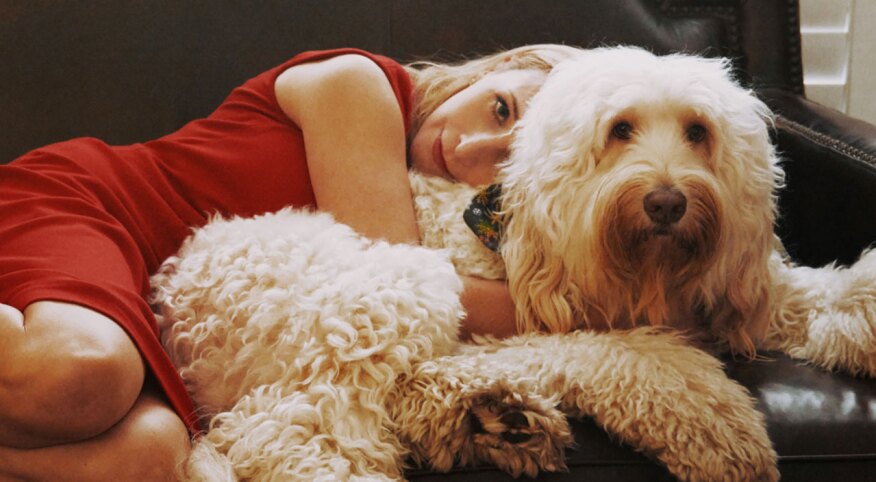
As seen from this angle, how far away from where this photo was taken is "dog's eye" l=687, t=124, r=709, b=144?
62.1 inches

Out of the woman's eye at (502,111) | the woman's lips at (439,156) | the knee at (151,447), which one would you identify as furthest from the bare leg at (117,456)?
the woman's eye at (502,111)

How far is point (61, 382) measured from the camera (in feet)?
4.07

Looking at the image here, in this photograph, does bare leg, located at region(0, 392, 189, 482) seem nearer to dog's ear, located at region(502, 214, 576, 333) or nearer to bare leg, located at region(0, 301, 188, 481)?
bare leg, located at region(0, 301, 188, 481)

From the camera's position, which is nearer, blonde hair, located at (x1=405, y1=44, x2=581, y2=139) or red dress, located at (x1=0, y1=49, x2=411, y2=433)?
red dress, located at (x1=0, y1=49, x2=411, y2=433)

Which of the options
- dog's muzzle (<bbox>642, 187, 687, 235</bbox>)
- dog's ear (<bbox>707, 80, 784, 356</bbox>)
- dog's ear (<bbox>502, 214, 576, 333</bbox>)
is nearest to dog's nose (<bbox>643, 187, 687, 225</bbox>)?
dog's muzzle (<bbox>642, 187, 687, 235</bbox>)

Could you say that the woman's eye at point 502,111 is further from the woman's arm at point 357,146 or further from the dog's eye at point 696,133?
the dog's eye at point 696,133

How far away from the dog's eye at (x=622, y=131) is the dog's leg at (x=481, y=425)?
496 millimetres

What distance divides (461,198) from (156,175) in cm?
67

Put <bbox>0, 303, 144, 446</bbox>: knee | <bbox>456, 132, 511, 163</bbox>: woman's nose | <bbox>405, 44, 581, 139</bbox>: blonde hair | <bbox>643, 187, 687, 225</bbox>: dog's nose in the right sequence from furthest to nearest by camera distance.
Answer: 1. <bbox>405, 44, 581, 139</bbox>: blonde hair
2. <bbox>456, 132, 511, 163</bbox>: woman's nose
3. <bbox>643, 187, 687, 225</bbox>: dog's nose
4. <bbox>0, 303, 144, 446</bbox>: knee

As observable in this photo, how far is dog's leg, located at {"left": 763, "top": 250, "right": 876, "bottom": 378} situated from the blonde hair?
0.70 metres

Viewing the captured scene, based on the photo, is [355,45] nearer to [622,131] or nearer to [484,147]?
[484,147]

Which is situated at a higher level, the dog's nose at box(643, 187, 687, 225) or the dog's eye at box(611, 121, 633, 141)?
the dog's eye at box(611, 121, 633, 141)

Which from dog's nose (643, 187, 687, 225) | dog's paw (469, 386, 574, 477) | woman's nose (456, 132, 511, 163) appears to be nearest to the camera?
dog's paw (469, 386, 574, 477)

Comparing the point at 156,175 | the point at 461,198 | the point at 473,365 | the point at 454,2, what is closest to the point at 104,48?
the point at 156,175
